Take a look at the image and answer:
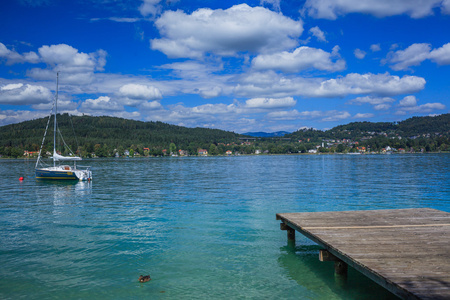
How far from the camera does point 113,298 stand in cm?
970

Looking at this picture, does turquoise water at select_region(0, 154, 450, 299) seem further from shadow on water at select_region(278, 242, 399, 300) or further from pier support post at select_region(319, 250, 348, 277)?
pier support post at select_region(319, 250, 348, 277)

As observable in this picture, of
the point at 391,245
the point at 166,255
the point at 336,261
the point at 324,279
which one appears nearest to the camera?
the point at 391,245

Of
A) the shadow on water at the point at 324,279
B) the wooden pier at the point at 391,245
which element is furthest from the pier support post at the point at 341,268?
the shadow on water at the point at 324,279

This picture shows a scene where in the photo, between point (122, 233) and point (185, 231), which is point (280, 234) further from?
point (122, 233)

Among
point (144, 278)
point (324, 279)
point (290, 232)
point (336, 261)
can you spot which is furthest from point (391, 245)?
point (144, 278)

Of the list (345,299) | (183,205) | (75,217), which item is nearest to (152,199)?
(183,205)

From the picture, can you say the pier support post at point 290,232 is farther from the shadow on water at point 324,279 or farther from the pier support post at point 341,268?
the pier support post at point 341,268

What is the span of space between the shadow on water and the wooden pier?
57 cm

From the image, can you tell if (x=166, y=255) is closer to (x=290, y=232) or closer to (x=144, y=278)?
(x=144, y=278)

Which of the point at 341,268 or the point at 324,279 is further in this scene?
the point at 324,279

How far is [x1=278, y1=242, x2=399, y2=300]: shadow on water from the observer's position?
9.66 meters

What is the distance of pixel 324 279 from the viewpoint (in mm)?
10930

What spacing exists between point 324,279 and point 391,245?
2.48 m

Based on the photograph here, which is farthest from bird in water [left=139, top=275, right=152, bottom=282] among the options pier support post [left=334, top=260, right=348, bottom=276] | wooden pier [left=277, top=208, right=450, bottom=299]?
pier support post [left=334, top=260, right=348, bottom=276]
